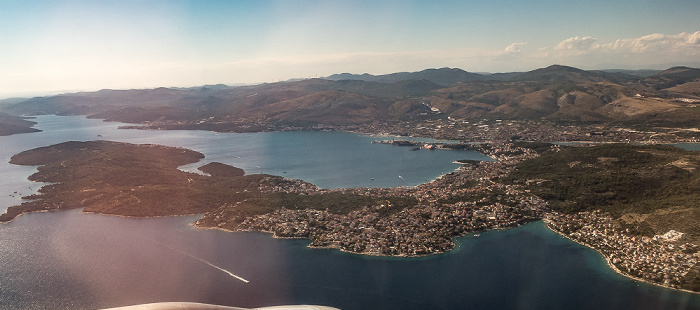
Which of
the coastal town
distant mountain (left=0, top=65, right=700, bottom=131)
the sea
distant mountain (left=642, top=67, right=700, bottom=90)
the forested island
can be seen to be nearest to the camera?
the sea

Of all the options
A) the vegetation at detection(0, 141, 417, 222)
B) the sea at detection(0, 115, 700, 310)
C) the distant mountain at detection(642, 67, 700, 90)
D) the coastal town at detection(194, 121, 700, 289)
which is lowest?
the sea at detection(0, 115, 700, 310)

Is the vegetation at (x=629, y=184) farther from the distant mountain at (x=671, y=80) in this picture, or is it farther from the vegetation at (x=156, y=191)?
the distant mountain at (x=671, y=80)

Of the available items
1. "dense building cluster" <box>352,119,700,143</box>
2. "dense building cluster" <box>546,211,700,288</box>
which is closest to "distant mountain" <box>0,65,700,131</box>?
"dense building cluster" <box>352,119,700,143</box>

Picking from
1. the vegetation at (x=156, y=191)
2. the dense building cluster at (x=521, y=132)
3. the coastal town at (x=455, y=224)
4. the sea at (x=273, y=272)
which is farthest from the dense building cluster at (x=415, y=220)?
the dense building cluster at (x=521, y=132)


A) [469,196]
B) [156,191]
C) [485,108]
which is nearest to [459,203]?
[469,196]

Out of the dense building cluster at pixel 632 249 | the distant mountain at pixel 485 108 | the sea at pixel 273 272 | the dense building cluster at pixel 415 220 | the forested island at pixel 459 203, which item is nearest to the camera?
the sea at pixel 273 272

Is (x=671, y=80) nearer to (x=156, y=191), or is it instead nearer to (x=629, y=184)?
(x=629, y=184)

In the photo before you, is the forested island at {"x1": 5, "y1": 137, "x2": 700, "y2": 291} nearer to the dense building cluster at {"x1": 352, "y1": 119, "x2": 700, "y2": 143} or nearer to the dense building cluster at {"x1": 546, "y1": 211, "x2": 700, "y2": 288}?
the dense building cluster at {"x1": 546, "y1": 211, "x2": 700, "y2": 288}
